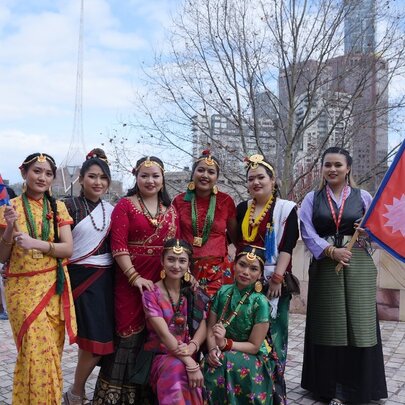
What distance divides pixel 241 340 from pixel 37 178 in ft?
5.95

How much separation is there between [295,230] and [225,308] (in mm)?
840

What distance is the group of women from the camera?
330cm

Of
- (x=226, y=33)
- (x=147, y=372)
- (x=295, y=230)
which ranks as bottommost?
(x=147, y=372)

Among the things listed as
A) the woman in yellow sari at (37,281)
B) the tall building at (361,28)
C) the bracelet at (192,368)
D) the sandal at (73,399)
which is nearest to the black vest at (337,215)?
the bracelet at (192,368)

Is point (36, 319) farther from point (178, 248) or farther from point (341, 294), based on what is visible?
point (341, 294)

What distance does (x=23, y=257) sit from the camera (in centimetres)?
330

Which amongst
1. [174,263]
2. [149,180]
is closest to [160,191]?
[149,180]

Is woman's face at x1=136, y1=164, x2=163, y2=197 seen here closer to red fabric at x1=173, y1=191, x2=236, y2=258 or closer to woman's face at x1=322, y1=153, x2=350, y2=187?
red fabric at x1=173, y1=191, x2=236, y2=258

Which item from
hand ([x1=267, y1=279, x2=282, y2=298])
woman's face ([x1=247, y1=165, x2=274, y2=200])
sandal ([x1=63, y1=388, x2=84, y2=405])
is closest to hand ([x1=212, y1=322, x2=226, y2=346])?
hand ([x1=267, y1=279, x2=282, y2=298])

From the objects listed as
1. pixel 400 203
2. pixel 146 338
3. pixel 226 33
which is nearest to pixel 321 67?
pixel 226 33

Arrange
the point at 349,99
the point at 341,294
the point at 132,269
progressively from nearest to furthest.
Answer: the point at 132,269 → the point at 341,294 → the point at 349,99

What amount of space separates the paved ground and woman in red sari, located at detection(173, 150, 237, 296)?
126 centimetres

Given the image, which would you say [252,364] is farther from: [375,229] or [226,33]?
[226,33]

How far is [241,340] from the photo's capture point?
3.52 metres
